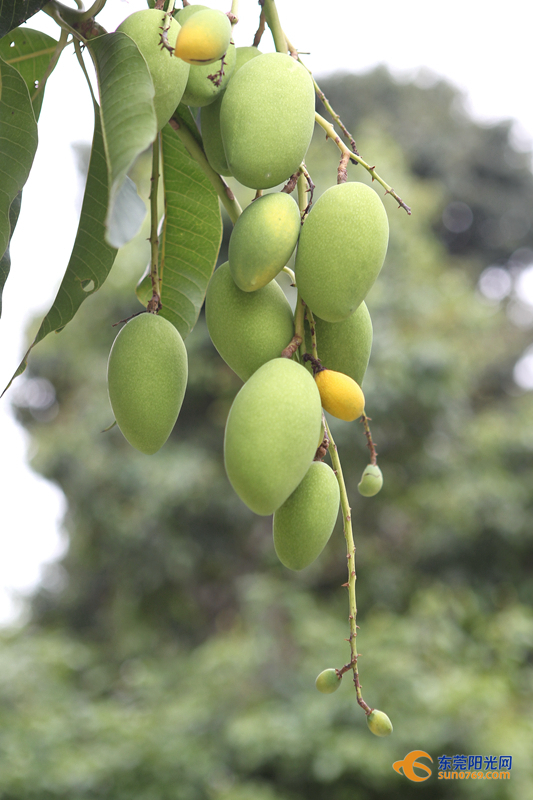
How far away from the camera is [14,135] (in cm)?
42

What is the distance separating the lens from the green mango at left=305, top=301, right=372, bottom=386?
0.41m

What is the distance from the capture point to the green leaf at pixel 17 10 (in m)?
0.39

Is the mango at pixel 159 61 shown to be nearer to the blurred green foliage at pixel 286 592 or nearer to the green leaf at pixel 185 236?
the green leaf at pixel 185 236

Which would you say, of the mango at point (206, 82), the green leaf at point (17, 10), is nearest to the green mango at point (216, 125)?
the mango at point (206, 82)

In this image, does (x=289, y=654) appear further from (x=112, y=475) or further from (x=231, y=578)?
(x=112, y=475)

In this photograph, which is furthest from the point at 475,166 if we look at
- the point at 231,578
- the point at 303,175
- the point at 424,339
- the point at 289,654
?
the point at 303,175

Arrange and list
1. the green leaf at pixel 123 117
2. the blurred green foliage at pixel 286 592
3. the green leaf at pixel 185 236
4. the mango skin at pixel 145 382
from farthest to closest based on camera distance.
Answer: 1. the blurred green foliage at pixel 286 592
2. the green leaf at pixel 185 236
3. the mango skin at pixel 145 382
4. the green leaf at pixel 123 117

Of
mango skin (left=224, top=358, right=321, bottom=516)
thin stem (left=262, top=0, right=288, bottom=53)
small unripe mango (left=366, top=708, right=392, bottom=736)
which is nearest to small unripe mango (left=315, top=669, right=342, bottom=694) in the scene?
small unripe mango (left=366, top=708, right=392, bottom=736)

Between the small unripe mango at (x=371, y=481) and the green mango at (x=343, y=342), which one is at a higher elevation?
the green mango at (x=343, y=342)

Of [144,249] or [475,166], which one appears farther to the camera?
[475,166]

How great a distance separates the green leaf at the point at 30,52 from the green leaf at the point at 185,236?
0.09m

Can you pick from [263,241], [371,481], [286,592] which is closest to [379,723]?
[371,481]

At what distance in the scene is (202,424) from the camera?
4.96 meters

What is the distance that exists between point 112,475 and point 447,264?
4718 mm
